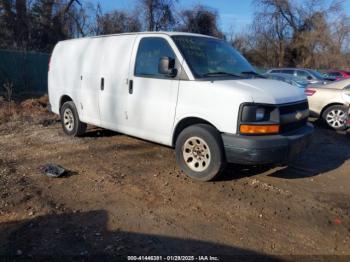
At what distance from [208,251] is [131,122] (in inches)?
118

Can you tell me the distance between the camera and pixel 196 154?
5230mm

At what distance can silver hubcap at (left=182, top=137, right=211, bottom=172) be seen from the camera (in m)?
5.09

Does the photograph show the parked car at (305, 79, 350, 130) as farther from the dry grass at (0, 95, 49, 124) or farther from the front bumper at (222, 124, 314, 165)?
the dry grass at (0, 95, 49, 124)

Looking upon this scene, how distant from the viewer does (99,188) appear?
498 centimetres

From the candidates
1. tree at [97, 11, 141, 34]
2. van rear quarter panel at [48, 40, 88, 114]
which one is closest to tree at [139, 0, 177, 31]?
tree at [97, 11, 141, 34]

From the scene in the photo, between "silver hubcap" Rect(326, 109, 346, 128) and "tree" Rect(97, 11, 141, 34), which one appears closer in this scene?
"silver hubcap" Rect(326, 109, 346, 128)

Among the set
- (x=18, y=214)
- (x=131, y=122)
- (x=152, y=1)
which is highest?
(x=152, y=1)

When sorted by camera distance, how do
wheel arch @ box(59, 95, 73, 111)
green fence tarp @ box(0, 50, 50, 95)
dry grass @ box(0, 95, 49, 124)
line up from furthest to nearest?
green fence tarp @ box(0, 50, 50, 95) → dry grass @ box(0, 95, 49, 124) → wheel arch @ box(59, 95, 73, 111)

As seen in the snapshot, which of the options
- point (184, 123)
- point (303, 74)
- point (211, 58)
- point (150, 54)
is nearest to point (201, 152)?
point (184, 123)

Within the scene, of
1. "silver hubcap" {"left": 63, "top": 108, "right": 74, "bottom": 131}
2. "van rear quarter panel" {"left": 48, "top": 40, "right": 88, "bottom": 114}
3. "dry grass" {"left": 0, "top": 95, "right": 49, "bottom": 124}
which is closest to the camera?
"van rear quarter panel" {"left": 48, "top": 40, "right": 88, "bottom": 114}

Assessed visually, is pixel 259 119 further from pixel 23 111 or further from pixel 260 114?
pixel 23 111

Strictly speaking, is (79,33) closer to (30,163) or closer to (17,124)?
(17,124)

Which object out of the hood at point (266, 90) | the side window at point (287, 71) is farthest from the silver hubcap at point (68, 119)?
the side window at point (287, 71)

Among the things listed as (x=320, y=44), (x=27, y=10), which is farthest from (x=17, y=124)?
(x=320, y=44)
